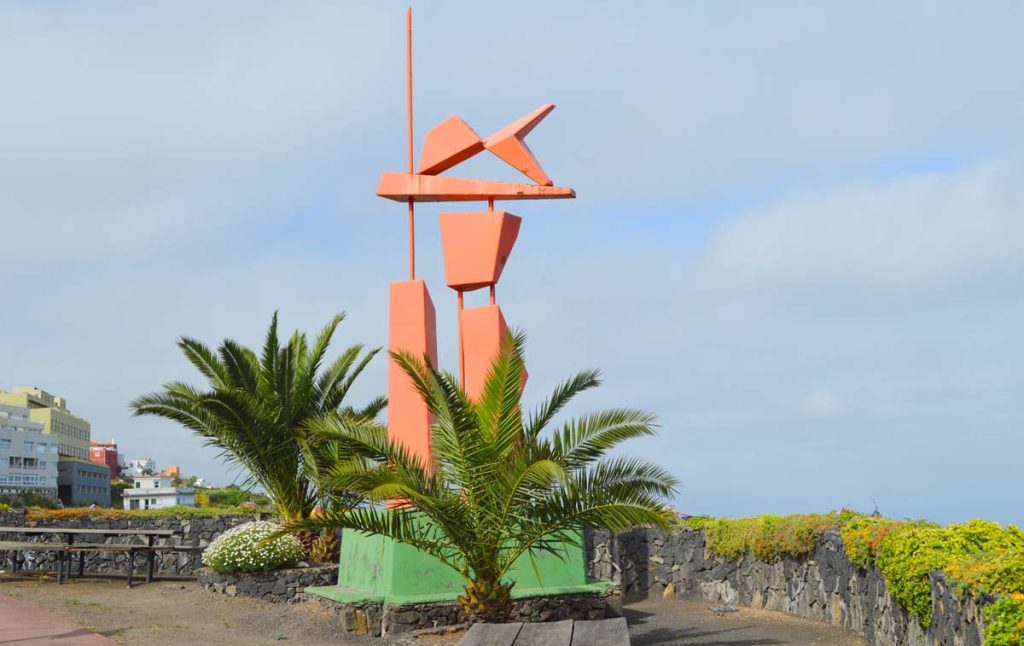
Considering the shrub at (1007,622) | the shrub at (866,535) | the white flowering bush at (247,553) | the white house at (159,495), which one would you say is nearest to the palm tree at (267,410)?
the white flowering bush at (247,553)

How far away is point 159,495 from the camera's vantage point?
84.2 m

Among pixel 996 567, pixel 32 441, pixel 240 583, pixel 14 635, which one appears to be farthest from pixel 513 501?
pixel 32 441

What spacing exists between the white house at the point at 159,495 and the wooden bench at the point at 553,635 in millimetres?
70311

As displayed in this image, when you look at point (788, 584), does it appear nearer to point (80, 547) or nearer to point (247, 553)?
point (247, 553)

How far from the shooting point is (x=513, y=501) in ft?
36.3

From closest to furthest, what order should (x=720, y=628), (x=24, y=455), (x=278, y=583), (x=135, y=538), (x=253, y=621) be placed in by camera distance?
(x=720, y=628)
(x=253, y=621)
(x=278, y=583)
(x=135, y=538)
(x=24, y=455)

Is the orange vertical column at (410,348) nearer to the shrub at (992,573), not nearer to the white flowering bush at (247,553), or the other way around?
the white flowering bush at (247,553)

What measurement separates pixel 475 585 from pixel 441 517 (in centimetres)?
92

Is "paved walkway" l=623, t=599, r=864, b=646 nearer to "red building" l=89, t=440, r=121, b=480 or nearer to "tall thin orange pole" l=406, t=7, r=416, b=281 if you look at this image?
"tall thin orange pole" l=406, t=7, r=416, b=281

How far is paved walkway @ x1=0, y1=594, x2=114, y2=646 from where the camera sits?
11.4m

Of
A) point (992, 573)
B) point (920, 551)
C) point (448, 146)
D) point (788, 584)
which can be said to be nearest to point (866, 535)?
point (920, 551)

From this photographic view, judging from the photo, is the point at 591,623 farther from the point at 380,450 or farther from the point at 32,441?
the point at 32,441

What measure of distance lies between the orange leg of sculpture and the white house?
62318 mm

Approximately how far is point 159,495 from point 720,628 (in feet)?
255
